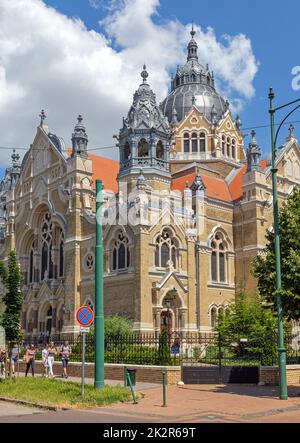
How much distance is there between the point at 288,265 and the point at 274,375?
4757 millimetres

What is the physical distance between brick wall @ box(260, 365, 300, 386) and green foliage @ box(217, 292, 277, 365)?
0.92 meters

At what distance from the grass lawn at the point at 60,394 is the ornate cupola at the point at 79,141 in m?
27.3

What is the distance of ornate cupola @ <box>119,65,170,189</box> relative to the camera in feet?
143

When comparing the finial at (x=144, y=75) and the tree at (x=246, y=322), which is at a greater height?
the finial at (x=144, y=75)

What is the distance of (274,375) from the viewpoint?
71.8 ft

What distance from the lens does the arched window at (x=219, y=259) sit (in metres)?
44.8

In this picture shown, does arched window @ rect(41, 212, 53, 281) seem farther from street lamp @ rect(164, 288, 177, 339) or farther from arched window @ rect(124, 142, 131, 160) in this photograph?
street lamp @ rect(164, 288, 177, 339)

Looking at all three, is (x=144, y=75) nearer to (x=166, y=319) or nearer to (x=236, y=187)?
(x=236, y=187)

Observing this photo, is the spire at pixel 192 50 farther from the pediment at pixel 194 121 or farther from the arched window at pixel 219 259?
the arched window at pixel 219 259

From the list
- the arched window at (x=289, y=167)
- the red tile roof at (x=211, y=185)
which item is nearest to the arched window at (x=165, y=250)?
the red tile roof at (x=211, y=185)

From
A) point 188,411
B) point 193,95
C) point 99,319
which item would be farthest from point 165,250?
point 188,411

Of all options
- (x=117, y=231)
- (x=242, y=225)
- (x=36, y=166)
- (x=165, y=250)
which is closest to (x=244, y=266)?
(x=242, y=225)
